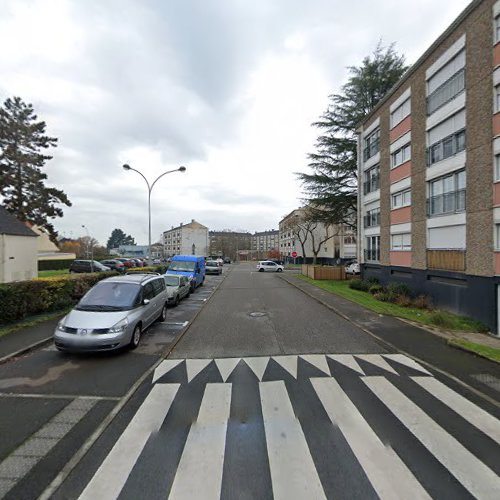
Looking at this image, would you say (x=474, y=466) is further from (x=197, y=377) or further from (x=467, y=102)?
(x=467, y=102)

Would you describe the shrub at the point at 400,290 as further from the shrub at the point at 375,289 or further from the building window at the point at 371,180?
the building window at the point at 371,180

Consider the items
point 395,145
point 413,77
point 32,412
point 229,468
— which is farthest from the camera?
point 395,145

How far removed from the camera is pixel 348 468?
10.0ft

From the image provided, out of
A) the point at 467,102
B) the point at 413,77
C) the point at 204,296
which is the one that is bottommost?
the point at 204,296

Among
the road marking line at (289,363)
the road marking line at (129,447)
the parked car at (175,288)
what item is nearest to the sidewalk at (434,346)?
the road marking line at (289,363)

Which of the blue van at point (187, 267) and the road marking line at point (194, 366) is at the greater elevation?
the blue van at point (187, 267)

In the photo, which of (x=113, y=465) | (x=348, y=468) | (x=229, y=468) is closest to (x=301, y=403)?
(x=348, y=468)

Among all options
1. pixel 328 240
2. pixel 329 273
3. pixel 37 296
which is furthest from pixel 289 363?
pixel 328 240

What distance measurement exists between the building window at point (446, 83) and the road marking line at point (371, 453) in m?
14.2

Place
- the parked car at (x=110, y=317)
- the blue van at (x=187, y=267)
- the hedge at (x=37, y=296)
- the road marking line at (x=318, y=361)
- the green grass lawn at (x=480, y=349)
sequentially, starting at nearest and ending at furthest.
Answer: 1. the road marking line at (x=318, y=361)
2. the parked car at (x=110, y=317)
3. the green grass lawn at (x=480, y=349)
4. the hedge at (x=37, y=296)
5. the blue van at (x=187, y=267)

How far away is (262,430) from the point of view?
3727 millimetres

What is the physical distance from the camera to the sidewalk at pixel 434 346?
5582 millimetres

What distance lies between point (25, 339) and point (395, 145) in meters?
19.9

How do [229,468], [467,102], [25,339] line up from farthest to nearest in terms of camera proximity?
[467,102]
[25,339]
[229,468]
